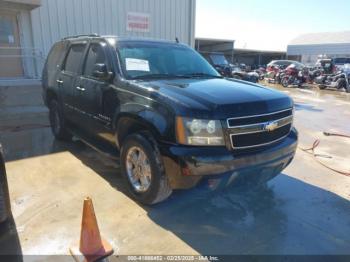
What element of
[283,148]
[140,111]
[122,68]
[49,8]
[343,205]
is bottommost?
[343,205]

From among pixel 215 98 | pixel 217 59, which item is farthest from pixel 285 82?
pixel 215 98

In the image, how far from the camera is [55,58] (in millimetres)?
5738

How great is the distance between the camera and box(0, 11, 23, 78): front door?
991 cm

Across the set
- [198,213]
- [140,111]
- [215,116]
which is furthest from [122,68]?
[198,213]

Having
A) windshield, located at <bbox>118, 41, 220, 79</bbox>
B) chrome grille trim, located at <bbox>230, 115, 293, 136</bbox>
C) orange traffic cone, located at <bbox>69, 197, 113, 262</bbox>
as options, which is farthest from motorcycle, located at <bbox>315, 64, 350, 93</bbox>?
orange traffic cone, located at <bbox>69, 197, 113, 262</bbox>

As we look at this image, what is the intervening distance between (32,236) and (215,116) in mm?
2114

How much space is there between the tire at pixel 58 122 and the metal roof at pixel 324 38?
45.8 metres

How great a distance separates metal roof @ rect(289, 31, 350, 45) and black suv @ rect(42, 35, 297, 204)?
151ft

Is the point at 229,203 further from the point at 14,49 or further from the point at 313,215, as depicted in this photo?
the point at 14,49

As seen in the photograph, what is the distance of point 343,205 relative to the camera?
381 cm

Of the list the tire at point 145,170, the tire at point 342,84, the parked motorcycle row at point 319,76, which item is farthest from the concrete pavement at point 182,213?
the parked motorcycle row at point 319,76

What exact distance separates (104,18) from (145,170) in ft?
30.5

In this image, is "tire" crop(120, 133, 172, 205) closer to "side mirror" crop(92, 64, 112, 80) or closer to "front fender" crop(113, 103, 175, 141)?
"front fender" crop(113, 103, 175, 141)

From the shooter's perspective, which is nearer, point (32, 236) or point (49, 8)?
point (32, 236)
